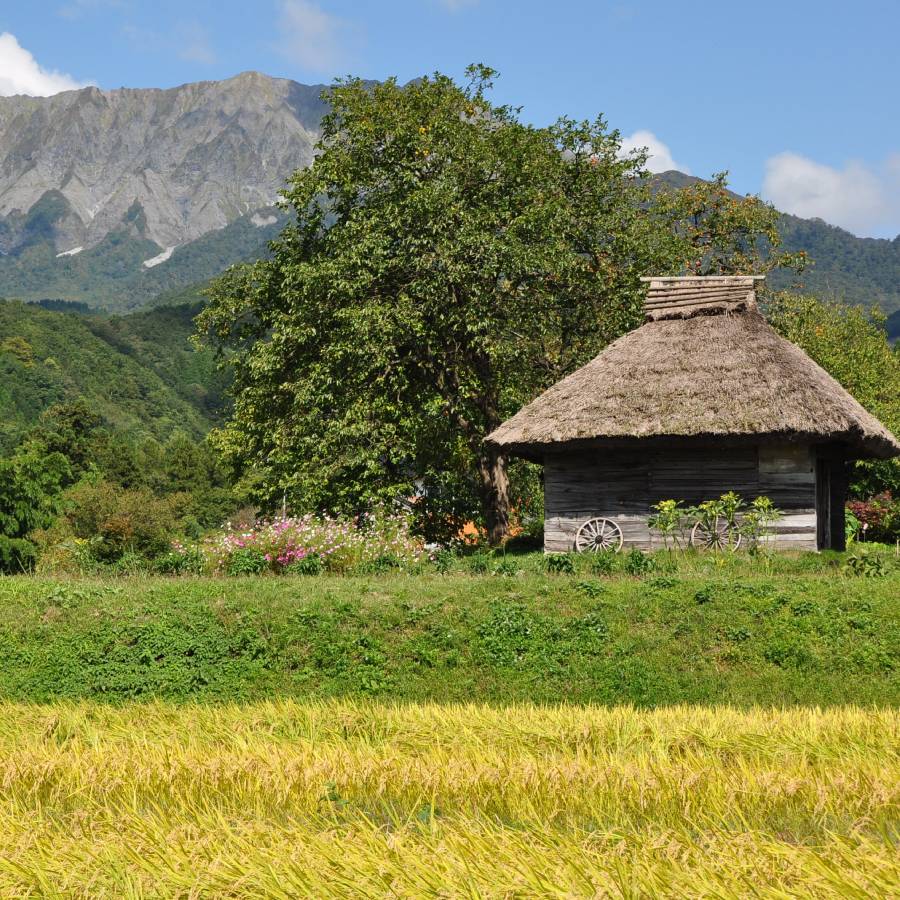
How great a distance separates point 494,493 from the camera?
23.0 meters

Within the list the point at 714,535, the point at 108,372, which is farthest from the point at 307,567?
the point at 108,372

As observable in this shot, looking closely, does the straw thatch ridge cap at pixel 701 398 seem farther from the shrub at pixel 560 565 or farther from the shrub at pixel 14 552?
the shrub at pixel 14 552

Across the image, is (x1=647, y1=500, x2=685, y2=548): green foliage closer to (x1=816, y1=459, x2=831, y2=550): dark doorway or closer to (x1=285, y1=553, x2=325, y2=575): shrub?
(x1=816, y1=459, x2=831, y2=550): dark doorway

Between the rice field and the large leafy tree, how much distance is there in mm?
12895

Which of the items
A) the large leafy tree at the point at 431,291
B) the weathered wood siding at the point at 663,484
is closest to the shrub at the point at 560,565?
the weathered wood siding at the point at 663,484

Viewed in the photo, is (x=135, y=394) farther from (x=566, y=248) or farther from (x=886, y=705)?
(x=886, y=705)

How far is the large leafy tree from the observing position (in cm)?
2120

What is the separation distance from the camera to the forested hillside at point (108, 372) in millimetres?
77312

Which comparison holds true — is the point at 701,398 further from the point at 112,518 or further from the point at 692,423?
the point at 112,518

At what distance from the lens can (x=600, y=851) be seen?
4.71 m

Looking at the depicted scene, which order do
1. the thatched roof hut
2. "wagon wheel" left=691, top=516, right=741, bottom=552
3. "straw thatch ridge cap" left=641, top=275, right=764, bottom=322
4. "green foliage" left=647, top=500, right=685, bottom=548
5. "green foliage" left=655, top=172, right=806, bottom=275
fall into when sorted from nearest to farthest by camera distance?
the thatched roof hut < "green foliage" left=647, top=500, right=685, bottom=548 < "wagon wheel" left=691, top=516, right=741, bottom=552 < "straw thatch ridge cap" left=641, top=275, right=764, bottom=322 < "green foliage" left=655, top=172, right=806, bottom=275

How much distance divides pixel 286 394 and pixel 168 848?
62.0ft

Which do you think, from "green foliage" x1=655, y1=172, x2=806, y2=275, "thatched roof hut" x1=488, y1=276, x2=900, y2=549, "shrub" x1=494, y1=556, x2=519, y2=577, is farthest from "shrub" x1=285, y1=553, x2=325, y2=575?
"green foliage" x1=655, y1=172, x2=806, y2=275

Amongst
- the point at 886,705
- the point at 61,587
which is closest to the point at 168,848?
the point at 886,705
